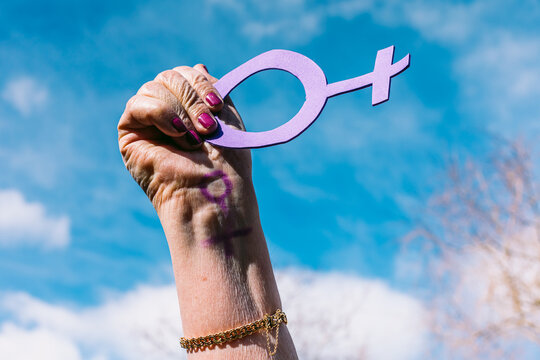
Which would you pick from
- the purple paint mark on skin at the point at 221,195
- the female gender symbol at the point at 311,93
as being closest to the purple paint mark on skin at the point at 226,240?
the purple paint mark on skin at the point at 221,195

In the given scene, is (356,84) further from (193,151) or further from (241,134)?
(193,151)

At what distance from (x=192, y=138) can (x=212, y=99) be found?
0.22 metres

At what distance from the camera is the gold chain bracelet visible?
2.09 meters

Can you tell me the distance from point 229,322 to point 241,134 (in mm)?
880

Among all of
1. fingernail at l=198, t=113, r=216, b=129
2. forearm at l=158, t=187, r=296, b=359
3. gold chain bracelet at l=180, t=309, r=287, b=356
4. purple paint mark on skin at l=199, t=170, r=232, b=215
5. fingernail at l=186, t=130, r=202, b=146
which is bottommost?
gold chain bracelet at l=180, t=309, r=287, b=356

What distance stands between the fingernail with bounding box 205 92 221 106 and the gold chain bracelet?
3.40 ft

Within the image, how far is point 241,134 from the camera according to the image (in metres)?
2.46

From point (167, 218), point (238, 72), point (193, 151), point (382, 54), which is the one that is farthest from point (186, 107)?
point (382, 54)

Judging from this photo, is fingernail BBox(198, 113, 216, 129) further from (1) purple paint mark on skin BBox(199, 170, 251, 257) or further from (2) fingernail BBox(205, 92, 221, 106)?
(1) purple paint mark on skin BBox(199, 170, 251, 257)

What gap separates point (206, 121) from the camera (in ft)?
7.93

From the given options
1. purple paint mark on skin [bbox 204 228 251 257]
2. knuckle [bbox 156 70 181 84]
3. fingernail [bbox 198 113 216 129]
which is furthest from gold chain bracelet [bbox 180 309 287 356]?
A: knuckle [bbox 156 70 181 84]

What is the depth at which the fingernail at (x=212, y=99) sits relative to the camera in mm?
2488

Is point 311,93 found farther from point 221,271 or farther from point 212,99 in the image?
point 221,271

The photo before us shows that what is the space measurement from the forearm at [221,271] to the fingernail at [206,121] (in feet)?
1.09
